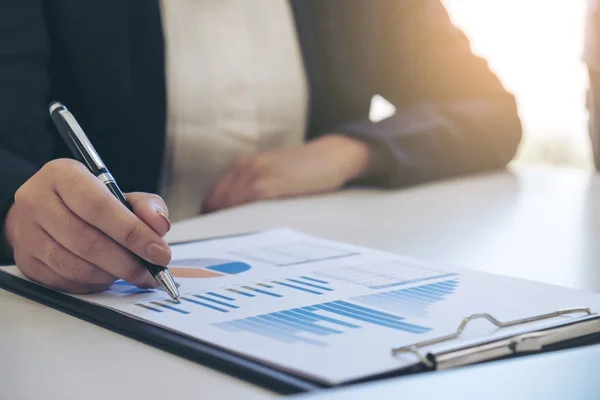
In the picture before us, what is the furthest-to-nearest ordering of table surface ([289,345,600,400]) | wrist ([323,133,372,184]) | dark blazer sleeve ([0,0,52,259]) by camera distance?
wrist ([323,133,372,184])
dark blazer sleeve ([0,0,52,259])
table surface ([289,345,600,400])

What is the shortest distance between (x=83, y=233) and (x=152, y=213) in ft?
0.18

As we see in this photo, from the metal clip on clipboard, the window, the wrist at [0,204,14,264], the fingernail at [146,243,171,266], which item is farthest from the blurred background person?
the window

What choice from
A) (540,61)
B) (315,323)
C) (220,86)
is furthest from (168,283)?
(540,61)

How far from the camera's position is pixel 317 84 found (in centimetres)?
142

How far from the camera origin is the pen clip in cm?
65

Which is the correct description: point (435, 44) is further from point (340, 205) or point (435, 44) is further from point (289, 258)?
point (289, 258)

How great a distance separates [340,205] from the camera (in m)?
1.03

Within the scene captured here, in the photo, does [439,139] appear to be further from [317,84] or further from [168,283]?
[168,283]

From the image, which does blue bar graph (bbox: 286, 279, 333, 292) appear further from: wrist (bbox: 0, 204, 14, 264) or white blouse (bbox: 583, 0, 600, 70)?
white blouse (bbox: 583, 0, 600, 70)

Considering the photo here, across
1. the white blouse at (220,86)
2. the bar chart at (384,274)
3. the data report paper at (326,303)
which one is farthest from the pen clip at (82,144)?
the white blouse at (220,86)

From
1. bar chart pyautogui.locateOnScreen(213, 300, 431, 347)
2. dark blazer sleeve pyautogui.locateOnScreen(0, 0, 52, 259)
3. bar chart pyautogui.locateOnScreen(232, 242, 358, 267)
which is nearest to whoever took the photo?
bar chart pyautogui.locateOnScreen(213, 300, 431, 347)

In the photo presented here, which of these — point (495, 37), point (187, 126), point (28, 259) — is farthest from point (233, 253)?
point (495, 37)

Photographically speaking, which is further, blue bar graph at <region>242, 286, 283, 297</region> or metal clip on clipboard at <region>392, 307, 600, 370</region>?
blue bar graph at <region>242, 286, 283, 297</region>

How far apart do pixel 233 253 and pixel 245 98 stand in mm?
635
